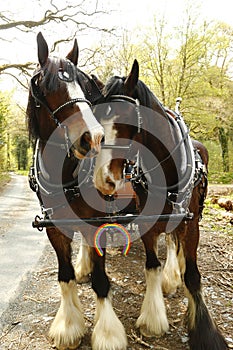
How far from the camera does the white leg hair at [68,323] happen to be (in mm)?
2484

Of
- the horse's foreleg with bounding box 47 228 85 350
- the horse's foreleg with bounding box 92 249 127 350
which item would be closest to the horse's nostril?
the horse's foreleg with bounding box 92 249 127 350

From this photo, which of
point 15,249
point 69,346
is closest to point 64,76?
point 69,346

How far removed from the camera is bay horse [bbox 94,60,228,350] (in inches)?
82.0

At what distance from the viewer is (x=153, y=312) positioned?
269cm

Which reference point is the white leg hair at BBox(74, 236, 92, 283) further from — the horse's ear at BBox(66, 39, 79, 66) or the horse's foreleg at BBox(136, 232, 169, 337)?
the horse's ear at BBox(66, 39, 79, 66)

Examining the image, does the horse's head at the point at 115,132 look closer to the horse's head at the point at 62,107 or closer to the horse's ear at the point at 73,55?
the horse's head at the point at 62,107

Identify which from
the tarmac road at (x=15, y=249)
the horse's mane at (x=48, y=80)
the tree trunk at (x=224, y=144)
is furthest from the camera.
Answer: the tree trunk at (x=224, y=144)

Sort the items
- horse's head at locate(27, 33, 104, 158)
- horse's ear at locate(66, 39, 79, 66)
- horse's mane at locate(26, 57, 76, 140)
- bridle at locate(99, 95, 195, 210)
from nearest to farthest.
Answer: horse's head at locate(27, 33, 104, 158) < horse's mane at locate(26, 57, 76, 140) < horse's ear at locate(66, 39, 79, 66) < bridle at locate(99, 95, 195, 210)

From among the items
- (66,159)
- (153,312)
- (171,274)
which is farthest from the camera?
(171,274)

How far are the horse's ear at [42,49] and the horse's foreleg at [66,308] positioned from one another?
1276mm

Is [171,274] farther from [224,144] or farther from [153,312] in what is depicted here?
[224,144]

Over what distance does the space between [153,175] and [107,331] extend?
4.03 ft

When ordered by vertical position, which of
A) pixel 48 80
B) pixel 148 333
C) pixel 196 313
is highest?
pixel 48 80

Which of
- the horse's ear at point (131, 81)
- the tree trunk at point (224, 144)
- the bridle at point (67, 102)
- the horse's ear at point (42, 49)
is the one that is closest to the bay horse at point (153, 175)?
the horse's ear at point (131, 81)
